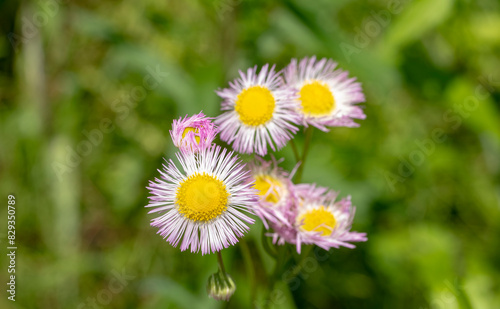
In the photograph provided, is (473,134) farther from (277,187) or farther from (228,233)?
(228,233)

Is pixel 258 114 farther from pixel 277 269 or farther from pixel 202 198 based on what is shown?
pixel 277 269

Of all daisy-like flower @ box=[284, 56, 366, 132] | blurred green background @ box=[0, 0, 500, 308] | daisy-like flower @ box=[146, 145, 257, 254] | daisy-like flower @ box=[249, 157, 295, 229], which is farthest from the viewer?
blurred green background @ box=[0, 0, 500, 308]

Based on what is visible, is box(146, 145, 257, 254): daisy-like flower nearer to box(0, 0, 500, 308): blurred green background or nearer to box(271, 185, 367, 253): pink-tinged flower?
box(271, 185, 367, 253): pink-tinged flower

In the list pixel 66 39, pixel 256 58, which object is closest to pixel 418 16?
pixel 256 58

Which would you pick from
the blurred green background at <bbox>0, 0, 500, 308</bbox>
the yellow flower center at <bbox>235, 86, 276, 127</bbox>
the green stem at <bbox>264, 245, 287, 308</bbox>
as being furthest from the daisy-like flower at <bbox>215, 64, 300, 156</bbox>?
the blurred green background at <bbox>0, 0, 500, 308</bbox>

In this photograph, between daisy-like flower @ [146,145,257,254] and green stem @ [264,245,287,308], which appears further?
green stem @ [264,245,287,308]

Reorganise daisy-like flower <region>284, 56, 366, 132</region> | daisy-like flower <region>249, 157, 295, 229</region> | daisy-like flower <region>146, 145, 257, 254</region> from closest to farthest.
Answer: daisy-like flower <region>146, 145, 257, 254</region> → daisy-like flower <region>249, 157, 295, 229</region> → daisy-like flower <region>284, 56, 366, 132</region>
